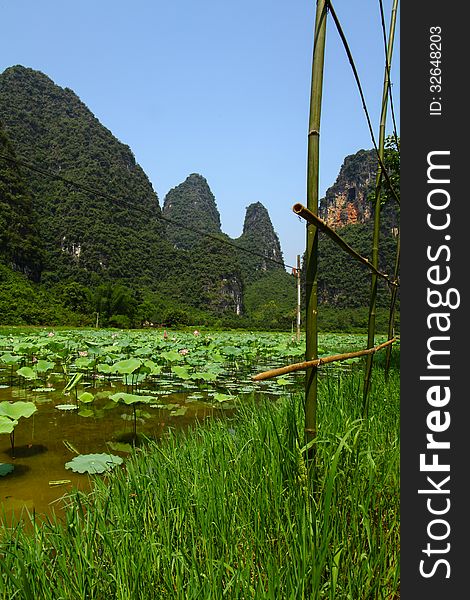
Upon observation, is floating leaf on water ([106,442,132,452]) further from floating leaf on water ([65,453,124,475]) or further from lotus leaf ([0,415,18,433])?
lotus leaf ([0,415,18,433])

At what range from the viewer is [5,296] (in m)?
22.6

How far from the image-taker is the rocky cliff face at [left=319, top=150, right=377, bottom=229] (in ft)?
233

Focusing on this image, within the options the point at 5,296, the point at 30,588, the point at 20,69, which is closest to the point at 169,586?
the point at 30,588

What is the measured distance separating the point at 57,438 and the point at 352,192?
75988mm

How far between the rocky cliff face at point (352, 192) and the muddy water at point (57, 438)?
6842 centimetres

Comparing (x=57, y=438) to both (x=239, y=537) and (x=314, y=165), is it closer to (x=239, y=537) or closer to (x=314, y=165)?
(x=239, y=537)

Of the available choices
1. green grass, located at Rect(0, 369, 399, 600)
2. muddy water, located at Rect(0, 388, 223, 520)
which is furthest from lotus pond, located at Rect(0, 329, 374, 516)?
green grass, located at Rect(0, 369, 399, 600)

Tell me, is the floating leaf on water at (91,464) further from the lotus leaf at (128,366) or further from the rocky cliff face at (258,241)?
the rocky cliff face at (258,241)

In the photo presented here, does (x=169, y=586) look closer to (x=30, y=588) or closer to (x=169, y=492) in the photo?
(x=30, y=588)

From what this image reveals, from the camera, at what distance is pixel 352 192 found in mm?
73438

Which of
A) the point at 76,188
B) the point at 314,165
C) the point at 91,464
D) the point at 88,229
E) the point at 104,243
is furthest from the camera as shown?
the point at 76,188

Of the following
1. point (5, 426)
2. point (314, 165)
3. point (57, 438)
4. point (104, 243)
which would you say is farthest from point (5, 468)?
point (104, 243)

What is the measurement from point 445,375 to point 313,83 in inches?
25.9

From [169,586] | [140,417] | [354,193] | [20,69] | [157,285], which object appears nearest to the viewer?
[169,586]
